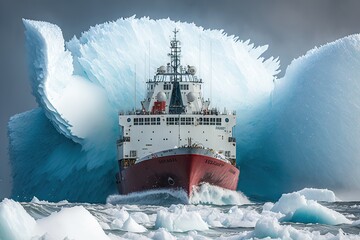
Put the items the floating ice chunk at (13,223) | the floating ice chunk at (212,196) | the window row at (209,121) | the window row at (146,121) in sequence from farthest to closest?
the window row at (209,121)
the window row at (146,121)
the floating ice chunk at (212,196)
the floating ice chunk at (13,223)

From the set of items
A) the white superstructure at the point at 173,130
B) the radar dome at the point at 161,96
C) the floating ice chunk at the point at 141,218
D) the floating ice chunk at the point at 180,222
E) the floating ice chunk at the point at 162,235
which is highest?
the radar dome at the point at 161,96

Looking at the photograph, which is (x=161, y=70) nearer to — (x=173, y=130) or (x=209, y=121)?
(x=209, y=121)

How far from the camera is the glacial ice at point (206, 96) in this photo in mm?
66438

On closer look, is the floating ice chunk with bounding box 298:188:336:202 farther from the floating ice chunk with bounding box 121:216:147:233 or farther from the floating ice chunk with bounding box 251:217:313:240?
the floating ice chunk with bounding box 251:217:313:240

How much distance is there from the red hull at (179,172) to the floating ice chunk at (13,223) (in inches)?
1139

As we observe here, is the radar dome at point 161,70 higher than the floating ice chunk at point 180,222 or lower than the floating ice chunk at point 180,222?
higher

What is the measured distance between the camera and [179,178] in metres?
59.2

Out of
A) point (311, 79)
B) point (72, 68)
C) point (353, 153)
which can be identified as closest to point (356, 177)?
point (353, 153)

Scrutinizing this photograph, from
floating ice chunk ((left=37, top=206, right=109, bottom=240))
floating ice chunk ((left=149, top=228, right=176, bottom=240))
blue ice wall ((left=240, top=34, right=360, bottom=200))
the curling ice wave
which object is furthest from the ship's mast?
floating ice chunk ((left=37, top=206, right=109, bottom=240))

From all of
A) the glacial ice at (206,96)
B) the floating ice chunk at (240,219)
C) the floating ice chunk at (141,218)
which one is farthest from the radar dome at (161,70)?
the floating ice chunk at (141,218)

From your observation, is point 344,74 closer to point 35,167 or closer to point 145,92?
point 145,92

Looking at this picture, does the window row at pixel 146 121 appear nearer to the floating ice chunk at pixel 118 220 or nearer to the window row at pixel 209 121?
the window row at pixel 209 121

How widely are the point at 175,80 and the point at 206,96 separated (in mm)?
5036

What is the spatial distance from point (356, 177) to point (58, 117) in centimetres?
1546
